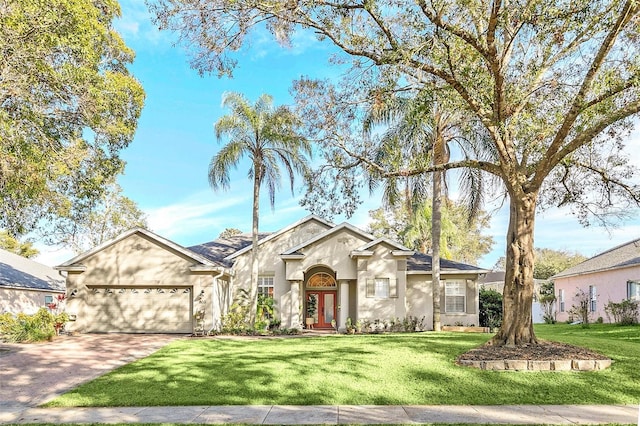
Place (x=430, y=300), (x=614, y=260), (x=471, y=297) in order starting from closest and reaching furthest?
(x=430, y=300)
(x=471, y=297)
(x=614, y=260)

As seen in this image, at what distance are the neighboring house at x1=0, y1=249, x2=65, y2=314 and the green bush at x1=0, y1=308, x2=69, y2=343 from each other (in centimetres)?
684

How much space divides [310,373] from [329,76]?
803cm

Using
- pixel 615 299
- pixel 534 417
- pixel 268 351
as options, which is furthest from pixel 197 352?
pixel 615 299

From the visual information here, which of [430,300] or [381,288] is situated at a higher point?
[381,288]

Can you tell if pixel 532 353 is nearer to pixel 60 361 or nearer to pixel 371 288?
pixel 371 288

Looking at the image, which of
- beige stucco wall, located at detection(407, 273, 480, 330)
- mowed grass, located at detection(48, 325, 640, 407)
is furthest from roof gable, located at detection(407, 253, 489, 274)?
mowed grass, located at detection(48, 325, 640, 407)

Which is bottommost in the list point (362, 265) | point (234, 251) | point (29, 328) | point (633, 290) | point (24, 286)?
point (29, 328)

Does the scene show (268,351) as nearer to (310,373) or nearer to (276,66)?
(310,373)

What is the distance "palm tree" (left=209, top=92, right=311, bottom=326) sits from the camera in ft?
68.1

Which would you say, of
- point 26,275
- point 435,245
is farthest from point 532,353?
point 26,275

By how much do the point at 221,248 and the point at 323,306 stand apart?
6359mm

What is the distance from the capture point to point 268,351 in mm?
13547

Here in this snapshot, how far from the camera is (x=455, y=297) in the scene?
22531 millimetres

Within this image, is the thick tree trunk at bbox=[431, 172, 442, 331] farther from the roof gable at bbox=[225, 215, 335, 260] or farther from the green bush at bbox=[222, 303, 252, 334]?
the green bush at bbox=[222, 303, 252, 334]
